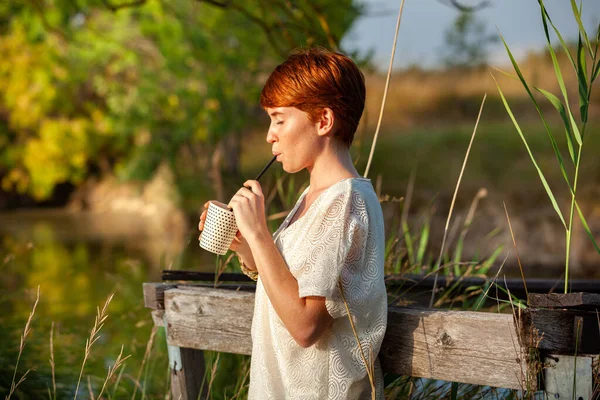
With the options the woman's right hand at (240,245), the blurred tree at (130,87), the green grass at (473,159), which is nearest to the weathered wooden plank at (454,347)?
the woman's right hand at (240,245)

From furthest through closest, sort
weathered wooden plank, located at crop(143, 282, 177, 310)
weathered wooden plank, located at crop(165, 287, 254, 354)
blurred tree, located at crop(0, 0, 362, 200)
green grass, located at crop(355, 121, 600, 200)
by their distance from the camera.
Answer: blurred tree, located at crop(0, 0, 362, 200)
green grass, located at crop(355, 121, 600, 200)
weathered wooden plank, located at crop(143, 282, 177, 310)
weathered wooden plank, located at crop(165, 287, 254, 354)

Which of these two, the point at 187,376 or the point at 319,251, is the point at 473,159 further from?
the point at 319,251

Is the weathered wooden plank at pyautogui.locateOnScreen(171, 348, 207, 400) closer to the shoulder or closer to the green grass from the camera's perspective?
the shoulder

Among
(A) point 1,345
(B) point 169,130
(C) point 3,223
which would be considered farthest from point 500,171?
(C) point 3,223

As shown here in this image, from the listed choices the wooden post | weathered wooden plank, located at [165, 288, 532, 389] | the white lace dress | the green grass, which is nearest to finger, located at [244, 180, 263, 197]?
the white lace dress

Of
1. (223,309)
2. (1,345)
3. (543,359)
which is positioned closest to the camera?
(543,359)

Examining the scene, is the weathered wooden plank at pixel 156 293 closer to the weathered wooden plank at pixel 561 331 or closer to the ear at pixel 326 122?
the ear at pixel 326 122

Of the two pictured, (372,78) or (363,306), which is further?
(372,78)

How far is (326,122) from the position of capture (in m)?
1.91

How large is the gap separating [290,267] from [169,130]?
1663 centimetres

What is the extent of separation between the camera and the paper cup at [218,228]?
1914 millimetres

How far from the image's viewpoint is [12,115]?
22938 mm

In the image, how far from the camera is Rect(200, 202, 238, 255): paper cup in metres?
1.91

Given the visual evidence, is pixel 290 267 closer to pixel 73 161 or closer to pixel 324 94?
pixel 324 94
